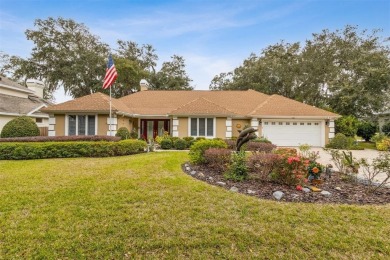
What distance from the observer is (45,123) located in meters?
20.2

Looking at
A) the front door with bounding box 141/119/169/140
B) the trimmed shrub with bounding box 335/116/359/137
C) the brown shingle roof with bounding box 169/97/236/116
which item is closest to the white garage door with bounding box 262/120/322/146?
the trimmed shrub with bounding box 335/116/359/137

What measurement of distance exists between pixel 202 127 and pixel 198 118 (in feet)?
2.54

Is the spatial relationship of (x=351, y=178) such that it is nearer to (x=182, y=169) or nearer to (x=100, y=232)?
(x=182, y=169)

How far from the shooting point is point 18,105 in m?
18.4

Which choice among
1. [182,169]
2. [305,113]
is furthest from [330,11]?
[182,169]

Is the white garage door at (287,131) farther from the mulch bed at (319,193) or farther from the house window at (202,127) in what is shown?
the mulch bed at (319,193)

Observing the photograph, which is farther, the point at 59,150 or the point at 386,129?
the point at 386,129

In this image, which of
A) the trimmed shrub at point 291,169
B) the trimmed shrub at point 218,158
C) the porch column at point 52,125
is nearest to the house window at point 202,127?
the trimmed shrub at point 218,158

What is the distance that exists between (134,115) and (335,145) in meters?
16.0

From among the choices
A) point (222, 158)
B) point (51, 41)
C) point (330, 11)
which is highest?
point (51, 41)

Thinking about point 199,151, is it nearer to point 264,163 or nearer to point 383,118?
point 264,163

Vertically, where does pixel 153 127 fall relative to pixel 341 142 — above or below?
above

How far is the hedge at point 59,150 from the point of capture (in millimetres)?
10023

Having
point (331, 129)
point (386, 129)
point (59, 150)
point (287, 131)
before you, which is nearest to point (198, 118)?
point (287, 131)
